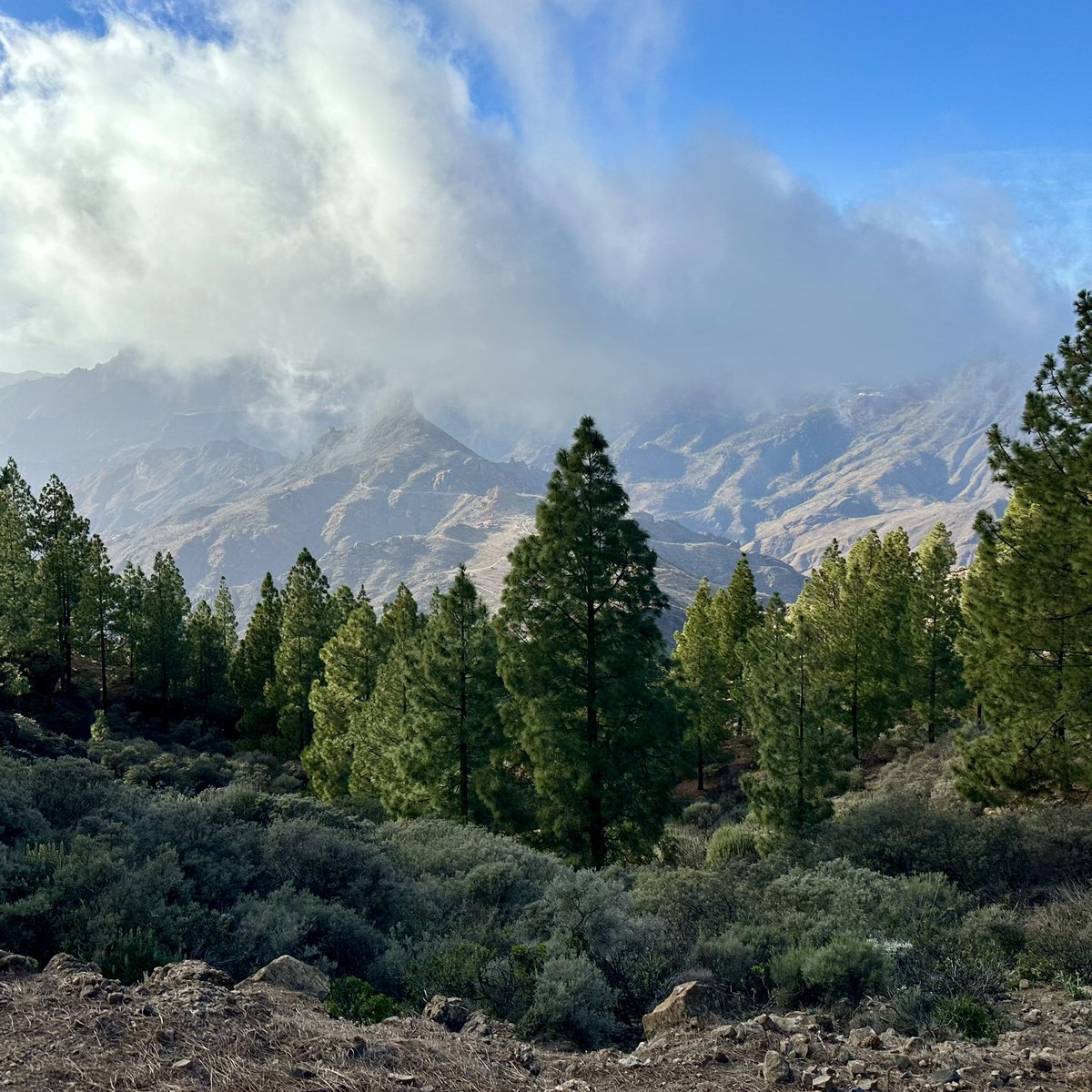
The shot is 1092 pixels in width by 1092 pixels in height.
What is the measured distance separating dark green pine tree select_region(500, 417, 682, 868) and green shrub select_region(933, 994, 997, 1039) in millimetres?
10733

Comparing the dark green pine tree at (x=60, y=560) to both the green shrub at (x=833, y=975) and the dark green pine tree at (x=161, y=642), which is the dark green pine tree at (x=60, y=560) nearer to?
the dark green pine tree at (x=161, y=642)

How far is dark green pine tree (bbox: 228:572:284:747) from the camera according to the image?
40094 millimetres

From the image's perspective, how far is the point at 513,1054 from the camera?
557 cm

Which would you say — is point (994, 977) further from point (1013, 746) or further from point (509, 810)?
point (509, 810)

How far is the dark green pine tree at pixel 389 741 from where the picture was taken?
21625 mm

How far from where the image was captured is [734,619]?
4203 centimetres

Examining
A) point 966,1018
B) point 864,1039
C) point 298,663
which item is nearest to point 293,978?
point 864,1039

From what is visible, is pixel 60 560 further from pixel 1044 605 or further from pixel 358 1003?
pixel 1044 605

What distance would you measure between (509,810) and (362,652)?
12628mm

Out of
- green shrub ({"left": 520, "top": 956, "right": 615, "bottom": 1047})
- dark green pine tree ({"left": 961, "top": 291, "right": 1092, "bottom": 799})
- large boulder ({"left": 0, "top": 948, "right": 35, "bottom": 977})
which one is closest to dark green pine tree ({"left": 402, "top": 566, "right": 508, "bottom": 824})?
dark green pine tree ({"left": 961, "top": 291, "right": 1092, "bottom": 799})

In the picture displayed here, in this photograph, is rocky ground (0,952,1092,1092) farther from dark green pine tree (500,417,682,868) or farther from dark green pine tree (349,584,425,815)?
dark green pine tree (349,584,425,815)

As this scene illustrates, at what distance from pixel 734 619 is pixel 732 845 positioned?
24798 millimetres

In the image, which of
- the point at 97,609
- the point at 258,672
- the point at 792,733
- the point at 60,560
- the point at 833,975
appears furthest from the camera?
the point at 258,672

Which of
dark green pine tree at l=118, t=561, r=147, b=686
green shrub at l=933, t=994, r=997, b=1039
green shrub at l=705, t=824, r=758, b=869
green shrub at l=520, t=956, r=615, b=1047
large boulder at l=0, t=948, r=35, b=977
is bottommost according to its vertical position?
green shrub at l=705, t=824, r=758, b=869
